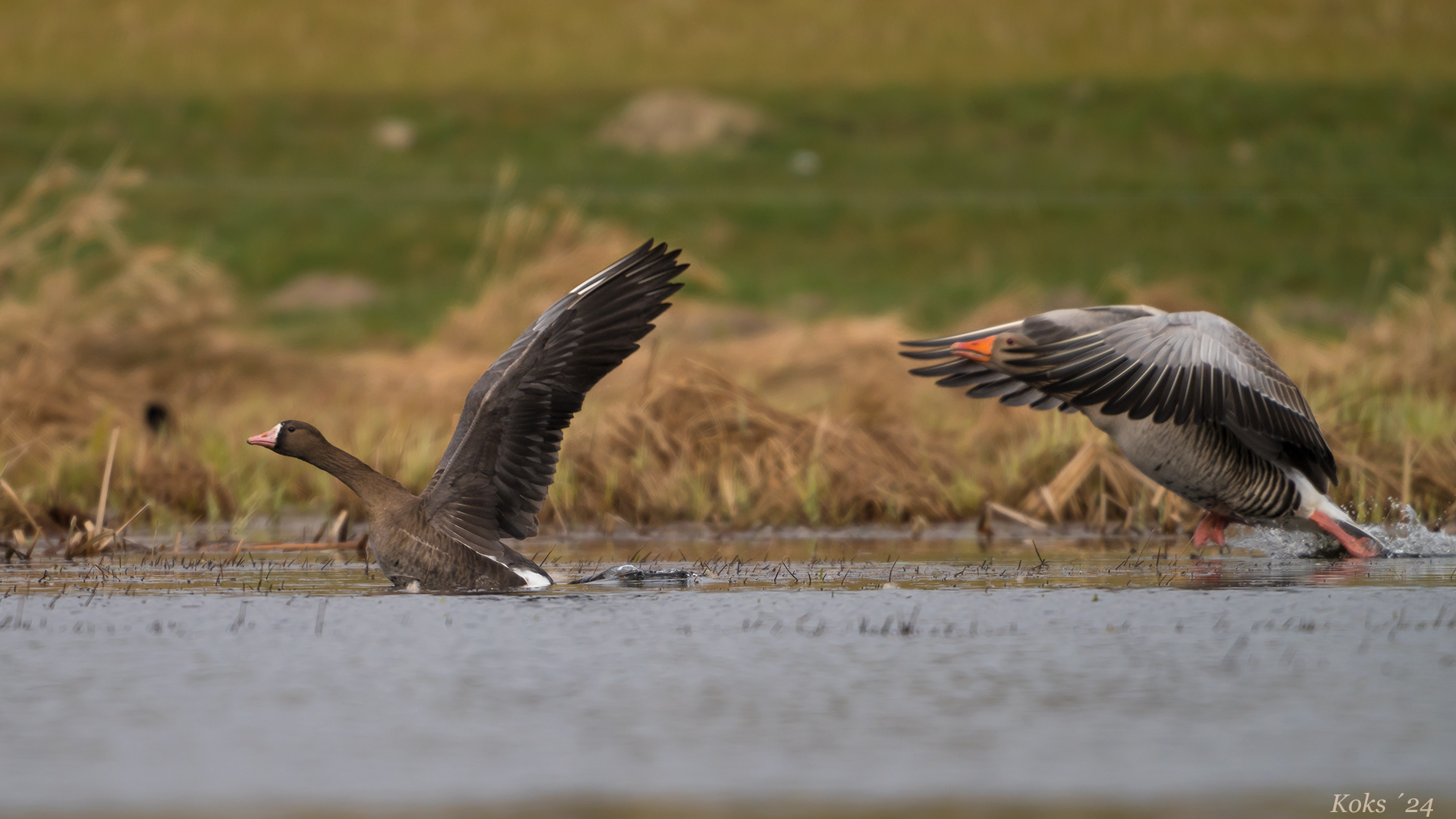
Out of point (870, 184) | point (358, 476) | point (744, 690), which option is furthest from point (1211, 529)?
point (870, 184)

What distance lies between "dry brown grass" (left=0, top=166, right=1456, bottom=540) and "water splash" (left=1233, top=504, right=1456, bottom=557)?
2.11 ft

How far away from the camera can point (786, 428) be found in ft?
37.2

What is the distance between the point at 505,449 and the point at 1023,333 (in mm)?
2274

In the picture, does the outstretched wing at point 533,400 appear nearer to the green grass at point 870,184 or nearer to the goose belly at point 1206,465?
the goose belly at point 1206,465

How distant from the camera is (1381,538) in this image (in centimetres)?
901

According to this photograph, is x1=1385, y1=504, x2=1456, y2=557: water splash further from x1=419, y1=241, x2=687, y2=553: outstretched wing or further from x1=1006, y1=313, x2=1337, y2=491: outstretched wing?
x1=419, y1=241, x2=687, y2=553: outstretched wing

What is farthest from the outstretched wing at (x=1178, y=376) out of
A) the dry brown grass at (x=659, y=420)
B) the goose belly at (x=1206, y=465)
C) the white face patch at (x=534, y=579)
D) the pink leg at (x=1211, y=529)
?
the white face patch at (x=534, y=579)

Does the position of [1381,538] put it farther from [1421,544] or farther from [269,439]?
[269,439]

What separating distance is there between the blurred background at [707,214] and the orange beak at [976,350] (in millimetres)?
2336

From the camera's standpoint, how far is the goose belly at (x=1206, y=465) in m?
8.56

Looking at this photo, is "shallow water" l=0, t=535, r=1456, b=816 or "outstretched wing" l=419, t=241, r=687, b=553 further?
"outstretched wing" l=419, t=241, r=687, b=553

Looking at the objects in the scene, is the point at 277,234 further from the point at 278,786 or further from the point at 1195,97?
the point at 278,786

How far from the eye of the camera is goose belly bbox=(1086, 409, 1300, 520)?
8.56m

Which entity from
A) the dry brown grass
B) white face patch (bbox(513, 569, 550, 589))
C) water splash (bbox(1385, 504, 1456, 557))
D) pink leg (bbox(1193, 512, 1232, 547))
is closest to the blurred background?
the dry brown grass
